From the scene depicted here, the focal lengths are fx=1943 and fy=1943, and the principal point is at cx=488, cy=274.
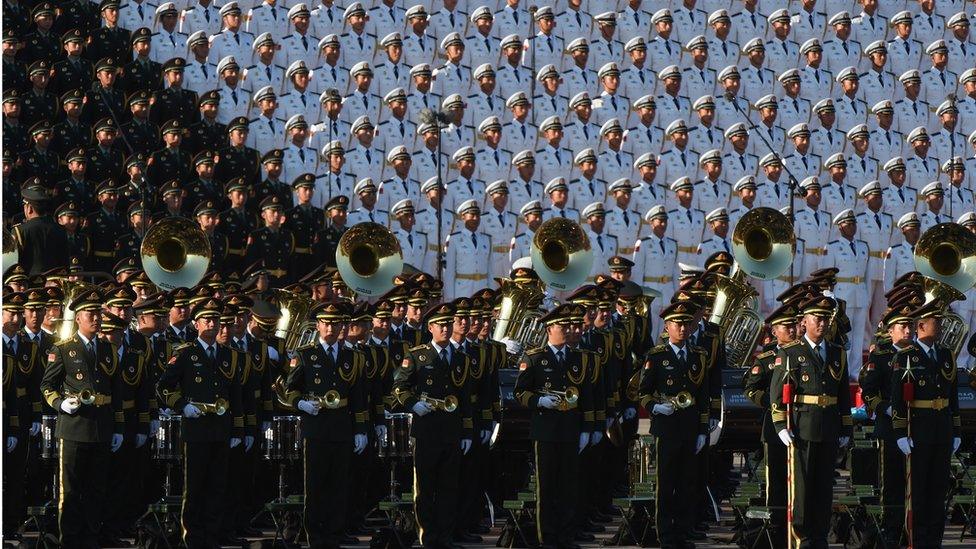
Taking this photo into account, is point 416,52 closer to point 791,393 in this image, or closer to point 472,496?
point 472,496

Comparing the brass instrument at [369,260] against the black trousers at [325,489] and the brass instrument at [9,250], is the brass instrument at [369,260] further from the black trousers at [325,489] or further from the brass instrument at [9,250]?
the black trousers at [325,489]

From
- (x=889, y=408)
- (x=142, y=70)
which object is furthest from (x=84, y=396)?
(x=142, y=70)

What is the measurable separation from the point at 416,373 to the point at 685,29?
9.93 m

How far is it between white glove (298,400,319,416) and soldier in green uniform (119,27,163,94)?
7.33 m

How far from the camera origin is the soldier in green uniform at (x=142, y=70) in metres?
17.8

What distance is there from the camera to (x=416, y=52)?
19391mm

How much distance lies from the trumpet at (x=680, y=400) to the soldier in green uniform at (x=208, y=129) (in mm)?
7070

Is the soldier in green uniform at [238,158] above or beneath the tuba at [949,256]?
above

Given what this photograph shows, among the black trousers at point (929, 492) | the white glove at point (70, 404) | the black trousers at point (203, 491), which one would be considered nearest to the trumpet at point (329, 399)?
the black trousers at point (203, 491)

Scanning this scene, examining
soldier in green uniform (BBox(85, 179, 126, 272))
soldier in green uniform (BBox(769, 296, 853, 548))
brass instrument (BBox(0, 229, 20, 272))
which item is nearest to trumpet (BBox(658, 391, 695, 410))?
soldier in green uniform (BBox(769, 296, 853, 548))

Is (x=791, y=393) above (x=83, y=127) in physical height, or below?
below

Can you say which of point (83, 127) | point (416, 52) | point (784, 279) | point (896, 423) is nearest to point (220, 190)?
point (83, 127)

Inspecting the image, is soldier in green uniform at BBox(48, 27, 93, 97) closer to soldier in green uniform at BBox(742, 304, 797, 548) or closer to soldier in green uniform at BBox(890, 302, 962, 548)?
soldier in green uniform at BBox(742, 304, 797, 548)

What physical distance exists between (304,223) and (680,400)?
6.17m
